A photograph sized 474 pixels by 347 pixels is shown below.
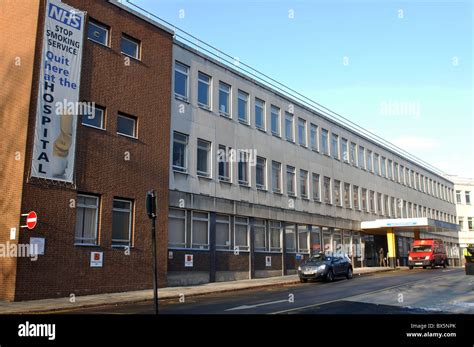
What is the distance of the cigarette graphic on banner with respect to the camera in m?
19.7

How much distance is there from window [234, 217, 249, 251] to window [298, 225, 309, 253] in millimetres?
7091

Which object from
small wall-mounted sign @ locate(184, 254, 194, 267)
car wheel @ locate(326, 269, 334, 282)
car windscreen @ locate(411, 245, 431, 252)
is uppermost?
car windscreen @ locate(411, 245, 431, 252)

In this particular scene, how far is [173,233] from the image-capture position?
84.2ft

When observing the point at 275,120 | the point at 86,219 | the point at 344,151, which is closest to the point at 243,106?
the point at 275,120

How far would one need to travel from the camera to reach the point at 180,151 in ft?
89.2

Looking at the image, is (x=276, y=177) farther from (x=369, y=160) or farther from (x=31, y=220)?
(x=31, y=220)

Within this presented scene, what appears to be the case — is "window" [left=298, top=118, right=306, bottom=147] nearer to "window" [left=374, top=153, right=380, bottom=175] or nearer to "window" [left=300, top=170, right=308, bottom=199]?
"window" [left=300, top=170, right=308, bottom=199]

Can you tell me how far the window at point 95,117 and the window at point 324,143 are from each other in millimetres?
24141

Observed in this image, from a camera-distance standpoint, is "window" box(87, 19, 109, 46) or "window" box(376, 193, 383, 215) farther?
"window" box(376, 193, 383, 215)

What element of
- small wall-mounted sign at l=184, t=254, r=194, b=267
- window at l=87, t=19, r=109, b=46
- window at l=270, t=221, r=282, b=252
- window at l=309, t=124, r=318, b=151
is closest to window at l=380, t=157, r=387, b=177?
window at l=309, t=124, r=318, b=151

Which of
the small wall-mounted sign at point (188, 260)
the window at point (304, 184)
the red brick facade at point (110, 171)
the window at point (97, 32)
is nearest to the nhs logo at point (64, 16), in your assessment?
the red brick facade at point (110, 171)

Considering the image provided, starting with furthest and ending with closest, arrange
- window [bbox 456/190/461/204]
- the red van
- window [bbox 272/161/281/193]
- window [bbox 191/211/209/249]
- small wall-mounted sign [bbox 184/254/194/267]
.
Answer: window [bbox 456/190/461/204] → the red van → window [bbox 272/161/281/193] → window [bbox 191/211/209/249] → small wall-mounted sign [bbox 184/254/194/267]
